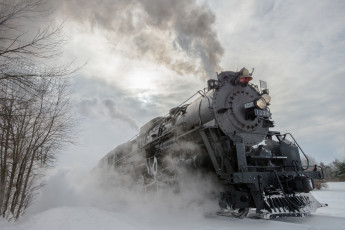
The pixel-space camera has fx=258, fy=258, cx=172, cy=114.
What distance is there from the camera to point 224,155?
Answer: 5.90 metres

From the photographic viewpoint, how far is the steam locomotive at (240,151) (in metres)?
5.36

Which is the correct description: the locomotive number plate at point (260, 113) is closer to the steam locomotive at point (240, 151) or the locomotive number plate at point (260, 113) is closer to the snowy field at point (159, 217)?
the steam locomotive at point (240, 151)

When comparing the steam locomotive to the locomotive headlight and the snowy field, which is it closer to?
the locomotive headlight

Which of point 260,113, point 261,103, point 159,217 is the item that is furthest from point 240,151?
point 159,217

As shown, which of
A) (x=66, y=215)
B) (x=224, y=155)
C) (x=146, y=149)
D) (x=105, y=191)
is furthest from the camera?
(x=105, y=191)

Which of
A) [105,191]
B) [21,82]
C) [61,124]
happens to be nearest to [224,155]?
[21,82]

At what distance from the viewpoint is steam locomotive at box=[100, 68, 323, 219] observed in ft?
17.6

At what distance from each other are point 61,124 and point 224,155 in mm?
6181

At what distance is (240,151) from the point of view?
5.59m

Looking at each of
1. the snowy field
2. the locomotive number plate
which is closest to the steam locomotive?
the locomotive number plate

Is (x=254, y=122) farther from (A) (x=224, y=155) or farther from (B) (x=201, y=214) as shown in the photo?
(B) (x=201, y=214)

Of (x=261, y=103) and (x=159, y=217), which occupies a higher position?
(x=261, y=103)

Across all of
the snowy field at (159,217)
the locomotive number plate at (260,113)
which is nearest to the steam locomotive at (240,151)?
the locomotive number plate at (260,113)

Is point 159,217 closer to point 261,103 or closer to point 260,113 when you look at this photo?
point 260,113
